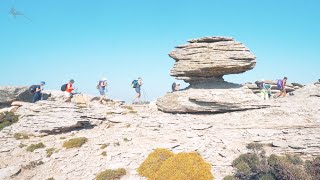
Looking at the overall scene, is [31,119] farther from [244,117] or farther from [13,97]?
[244,117]

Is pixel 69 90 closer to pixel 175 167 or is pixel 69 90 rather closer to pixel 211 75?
pixel 211 75

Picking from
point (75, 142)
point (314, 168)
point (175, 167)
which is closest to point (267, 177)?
point (314, 168)

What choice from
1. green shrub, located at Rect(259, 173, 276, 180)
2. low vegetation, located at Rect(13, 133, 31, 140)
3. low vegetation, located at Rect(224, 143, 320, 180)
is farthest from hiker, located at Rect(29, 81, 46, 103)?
green shrub, located at Rect(259, 173, 276, 180)

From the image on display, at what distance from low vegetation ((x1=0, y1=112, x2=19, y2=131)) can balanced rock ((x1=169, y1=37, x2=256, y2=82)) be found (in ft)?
58.3

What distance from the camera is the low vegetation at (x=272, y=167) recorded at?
65.0 feet

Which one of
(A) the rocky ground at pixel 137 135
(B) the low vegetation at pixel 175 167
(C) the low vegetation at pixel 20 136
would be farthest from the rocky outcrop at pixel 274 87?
(C) the low vegetation at pixel 20 136

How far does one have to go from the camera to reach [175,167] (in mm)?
20781

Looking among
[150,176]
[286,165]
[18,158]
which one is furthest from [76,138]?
[286,165]

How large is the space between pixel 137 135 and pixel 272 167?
11.7 meters

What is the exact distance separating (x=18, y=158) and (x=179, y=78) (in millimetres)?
17391

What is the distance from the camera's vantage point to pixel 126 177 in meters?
20.7

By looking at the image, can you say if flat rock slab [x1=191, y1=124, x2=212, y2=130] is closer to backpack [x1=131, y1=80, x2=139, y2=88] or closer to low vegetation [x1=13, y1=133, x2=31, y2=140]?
backpack [x1=131, y1=80, x2=139, y2=88]

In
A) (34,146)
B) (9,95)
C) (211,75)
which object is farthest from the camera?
(9,95)

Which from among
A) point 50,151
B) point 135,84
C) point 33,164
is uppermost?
point 135,84
